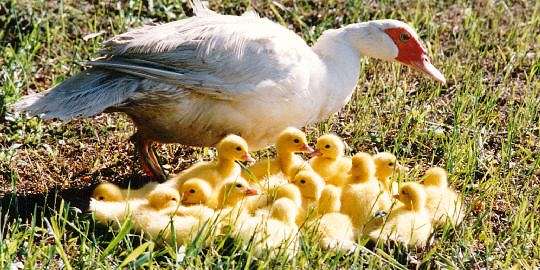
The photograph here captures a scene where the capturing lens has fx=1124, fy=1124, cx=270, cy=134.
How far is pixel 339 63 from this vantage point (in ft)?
20.0

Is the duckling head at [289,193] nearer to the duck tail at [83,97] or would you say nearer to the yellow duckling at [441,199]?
the yellow duckling at [441,199]

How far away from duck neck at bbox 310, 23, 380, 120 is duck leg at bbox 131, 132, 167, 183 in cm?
92

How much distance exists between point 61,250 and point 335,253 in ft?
3.98

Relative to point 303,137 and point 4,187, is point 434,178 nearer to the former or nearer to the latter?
point 303,137

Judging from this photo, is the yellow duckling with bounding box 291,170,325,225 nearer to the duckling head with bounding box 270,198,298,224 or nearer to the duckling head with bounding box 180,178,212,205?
the duckling head with bounding box 270,198,298,224

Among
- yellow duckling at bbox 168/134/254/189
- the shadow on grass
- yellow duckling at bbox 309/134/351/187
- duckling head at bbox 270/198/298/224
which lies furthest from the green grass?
yellow duckling at bbox 309/134/351/187

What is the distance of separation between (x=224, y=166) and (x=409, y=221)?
0.97 metres

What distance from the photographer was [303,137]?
567cm

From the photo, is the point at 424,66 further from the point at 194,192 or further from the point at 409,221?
the point at 194,192

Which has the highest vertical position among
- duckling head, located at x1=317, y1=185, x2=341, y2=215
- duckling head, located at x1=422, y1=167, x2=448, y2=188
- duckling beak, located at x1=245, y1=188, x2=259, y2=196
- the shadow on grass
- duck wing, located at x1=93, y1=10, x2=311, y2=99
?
duck wing, located at x1=93, y1=10, x2=311, y2=99

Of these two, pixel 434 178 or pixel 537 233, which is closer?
pixel 537 233

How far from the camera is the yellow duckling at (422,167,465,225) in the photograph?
550cm

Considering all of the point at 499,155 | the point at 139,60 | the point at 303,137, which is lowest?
the point at 499,155

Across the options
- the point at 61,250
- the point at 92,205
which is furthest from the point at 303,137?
the point at 61,250
